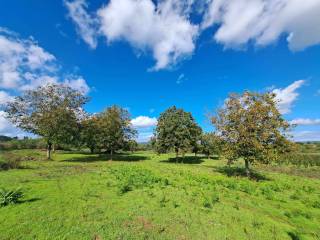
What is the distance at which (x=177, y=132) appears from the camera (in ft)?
138

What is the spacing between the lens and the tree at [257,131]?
20750mm

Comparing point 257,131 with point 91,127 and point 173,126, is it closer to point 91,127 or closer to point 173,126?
point 173,126

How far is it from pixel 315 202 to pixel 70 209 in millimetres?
14610

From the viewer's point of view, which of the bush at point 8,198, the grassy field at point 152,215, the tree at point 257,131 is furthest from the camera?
the tree at point 257,131

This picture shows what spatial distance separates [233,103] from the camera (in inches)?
894

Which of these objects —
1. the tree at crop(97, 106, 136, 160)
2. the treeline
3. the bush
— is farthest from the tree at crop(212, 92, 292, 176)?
the tree at crop(97, 106, 136, 160)

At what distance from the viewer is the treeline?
69.2 feet

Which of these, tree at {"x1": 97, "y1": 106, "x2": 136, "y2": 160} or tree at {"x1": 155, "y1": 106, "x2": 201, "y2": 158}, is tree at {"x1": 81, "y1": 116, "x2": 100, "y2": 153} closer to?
tree at {"x1": 97, "y1": 106, "x2": 136, "y2": 160}

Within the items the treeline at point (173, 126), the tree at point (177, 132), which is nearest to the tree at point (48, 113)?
the treeline at point (173, 126)

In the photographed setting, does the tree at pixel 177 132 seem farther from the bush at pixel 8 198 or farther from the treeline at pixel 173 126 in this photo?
the bush at pixel 8 198

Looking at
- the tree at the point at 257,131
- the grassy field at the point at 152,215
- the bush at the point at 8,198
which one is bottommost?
the grassy field at the point at 152,215

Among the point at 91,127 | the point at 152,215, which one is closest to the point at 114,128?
the point at 91,127

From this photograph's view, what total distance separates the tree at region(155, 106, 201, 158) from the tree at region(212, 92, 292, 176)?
20162 mm

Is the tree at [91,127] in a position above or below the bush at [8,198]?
above
